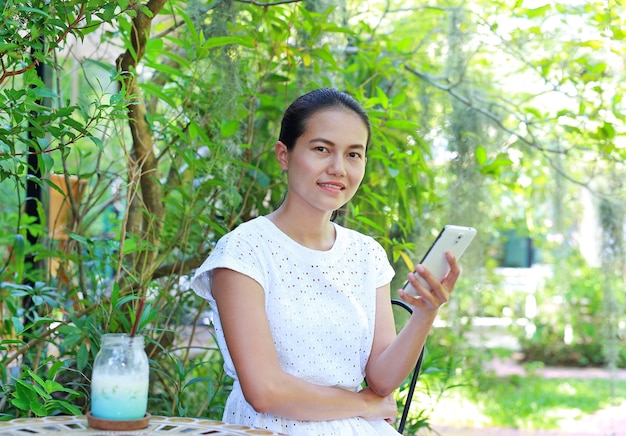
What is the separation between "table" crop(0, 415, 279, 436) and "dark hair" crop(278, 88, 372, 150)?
25.6 inches

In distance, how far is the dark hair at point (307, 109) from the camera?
1.73 meters

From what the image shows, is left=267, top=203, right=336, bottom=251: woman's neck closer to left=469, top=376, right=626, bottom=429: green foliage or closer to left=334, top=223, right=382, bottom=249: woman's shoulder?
left=334, top=223, right=382, bottom=249: woman's shoulder

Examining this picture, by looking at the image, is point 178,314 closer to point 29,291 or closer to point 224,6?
point 29,291

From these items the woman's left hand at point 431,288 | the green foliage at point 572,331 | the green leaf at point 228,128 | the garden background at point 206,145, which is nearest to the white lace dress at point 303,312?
the woman's left hand at point 431,288

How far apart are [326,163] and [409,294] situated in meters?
0.33

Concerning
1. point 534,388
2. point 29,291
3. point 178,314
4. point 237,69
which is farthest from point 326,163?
point 534,388

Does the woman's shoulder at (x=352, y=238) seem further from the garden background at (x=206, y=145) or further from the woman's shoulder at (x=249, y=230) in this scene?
the garden background at (x=206, y=145)

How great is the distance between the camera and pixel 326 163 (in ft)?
5.55

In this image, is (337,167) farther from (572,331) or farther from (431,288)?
(572,331)

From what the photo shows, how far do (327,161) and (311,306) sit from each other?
0.31 metres

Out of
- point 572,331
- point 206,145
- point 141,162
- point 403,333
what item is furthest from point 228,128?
point 572,331

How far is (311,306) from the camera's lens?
5.57 ft

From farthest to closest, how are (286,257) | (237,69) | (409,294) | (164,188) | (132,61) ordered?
(164,188), (237,69), (132,61), (286,257), (409,294)

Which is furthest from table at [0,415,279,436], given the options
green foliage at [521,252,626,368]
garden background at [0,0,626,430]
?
green foliage at [521,252,626,368]
